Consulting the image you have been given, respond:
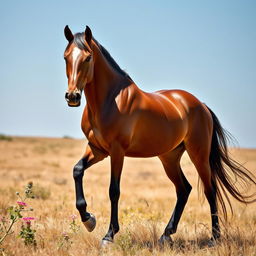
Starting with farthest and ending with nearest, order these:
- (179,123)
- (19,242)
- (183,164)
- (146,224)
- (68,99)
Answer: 1. (183,164)
2. (146,224)
3. (179,123)
4. (19,242)
5. (68,99)

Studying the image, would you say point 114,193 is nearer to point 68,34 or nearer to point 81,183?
point 81,183

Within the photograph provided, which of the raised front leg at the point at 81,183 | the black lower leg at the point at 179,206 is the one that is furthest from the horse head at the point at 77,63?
the black lower leg at the point at 179,206

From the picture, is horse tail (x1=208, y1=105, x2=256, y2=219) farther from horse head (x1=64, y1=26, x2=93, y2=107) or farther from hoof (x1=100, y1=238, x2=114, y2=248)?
horse head (x1=64, y1=26, x2=93, y2=107)

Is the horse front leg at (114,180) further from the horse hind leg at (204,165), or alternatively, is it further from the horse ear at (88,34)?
the horse hind leg at (204,165)

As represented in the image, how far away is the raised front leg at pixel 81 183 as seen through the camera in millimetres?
5017

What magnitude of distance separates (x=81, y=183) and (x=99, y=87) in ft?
4.01

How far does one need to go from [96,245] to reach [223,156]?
8.64 feet

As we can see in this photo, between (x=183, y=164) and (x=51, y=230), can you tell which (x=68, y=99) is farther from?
(x=183, y=164)

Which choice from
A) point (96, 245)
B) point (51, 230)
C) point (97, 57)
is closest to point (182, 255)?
point (96, 245)

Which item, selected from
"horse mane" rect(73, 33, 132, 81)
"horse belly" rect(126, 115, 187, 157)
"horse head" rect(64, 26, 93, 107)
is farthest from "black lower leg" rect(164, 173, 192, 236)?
"horse head" rect(64, 26, 93, 107)

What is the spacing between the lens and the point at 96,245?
17.2ft

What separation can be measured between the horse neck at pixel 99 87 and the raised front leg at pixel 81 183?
556mm

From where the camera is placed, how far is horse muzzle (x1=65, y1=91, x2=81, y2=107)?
14.5 feet

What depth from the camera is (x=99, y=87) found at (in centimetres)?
508
